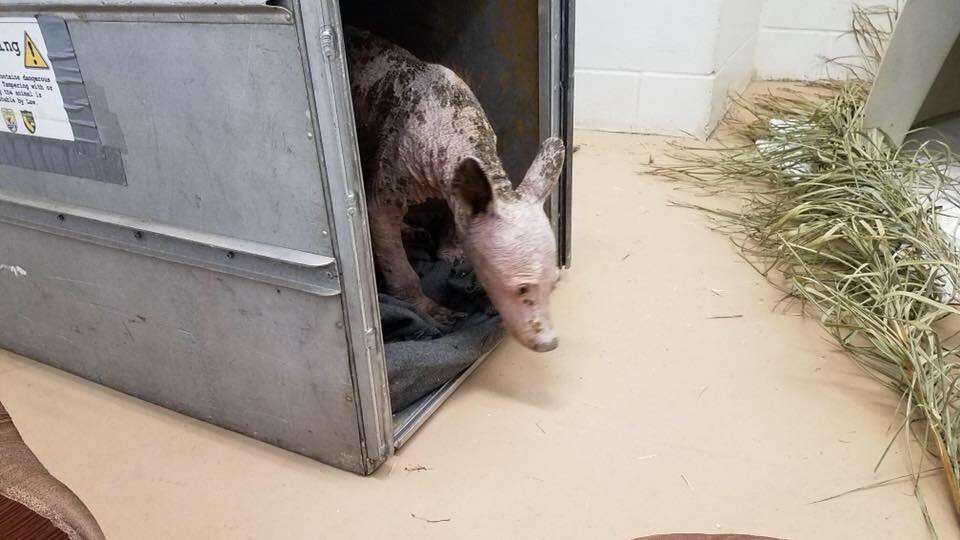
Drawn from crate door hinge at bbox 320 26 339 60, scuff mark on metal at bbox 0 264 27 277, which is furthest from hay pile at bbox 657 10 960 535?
scuff mark on metal at bbox 0 264 27 277

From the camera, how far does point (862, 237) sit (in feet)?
7.76

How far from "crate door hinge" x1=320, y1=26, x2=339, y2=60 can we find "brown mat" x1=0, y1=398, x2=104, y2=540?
0.80 metres

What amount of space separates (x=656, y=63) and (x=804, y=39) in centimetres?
137

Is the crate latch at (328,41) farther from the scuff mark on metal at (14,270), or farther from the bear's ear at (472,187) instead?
the scuff mark on metal at (14,270)

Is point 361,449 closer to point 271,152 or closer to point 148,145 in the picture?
point 271,152

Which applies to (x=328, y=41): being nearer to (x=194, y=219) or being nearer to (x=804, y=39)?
(x=194, y=219)

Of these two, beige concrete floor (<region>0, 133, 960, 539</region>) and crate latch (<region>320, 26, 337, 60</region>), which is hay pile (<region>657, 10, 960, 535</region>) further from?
crate latch (<region>320, 26, 337, 60</region>)

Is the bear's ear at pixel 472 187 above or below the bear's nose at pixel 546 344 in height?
above

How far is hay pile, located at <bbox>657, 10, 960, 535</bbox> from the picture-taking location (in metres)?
1.87

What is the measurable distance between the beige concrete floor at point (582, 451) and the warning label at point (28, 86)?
81 centimetres

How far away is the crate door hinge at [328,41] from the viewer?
1.24 metres

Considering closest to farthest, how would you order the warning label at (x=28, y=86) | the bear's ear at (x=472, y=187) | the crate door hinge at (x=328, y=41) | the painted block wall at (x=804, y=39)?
1. the crate door hinge at (x=328, y=41)
2. the warning label at (x=28, y=86)
3. the bear's ear at (x=472, y=187)
4. the painted block wall at (x=804, y=39)

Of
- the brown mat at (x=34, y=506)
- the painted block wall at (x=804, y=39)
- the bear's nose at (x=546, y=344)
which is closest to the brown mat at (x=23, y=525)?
the brown mat at (x=34, y=506)

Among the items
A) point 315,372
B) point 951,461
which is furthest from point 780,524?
point 315,372
